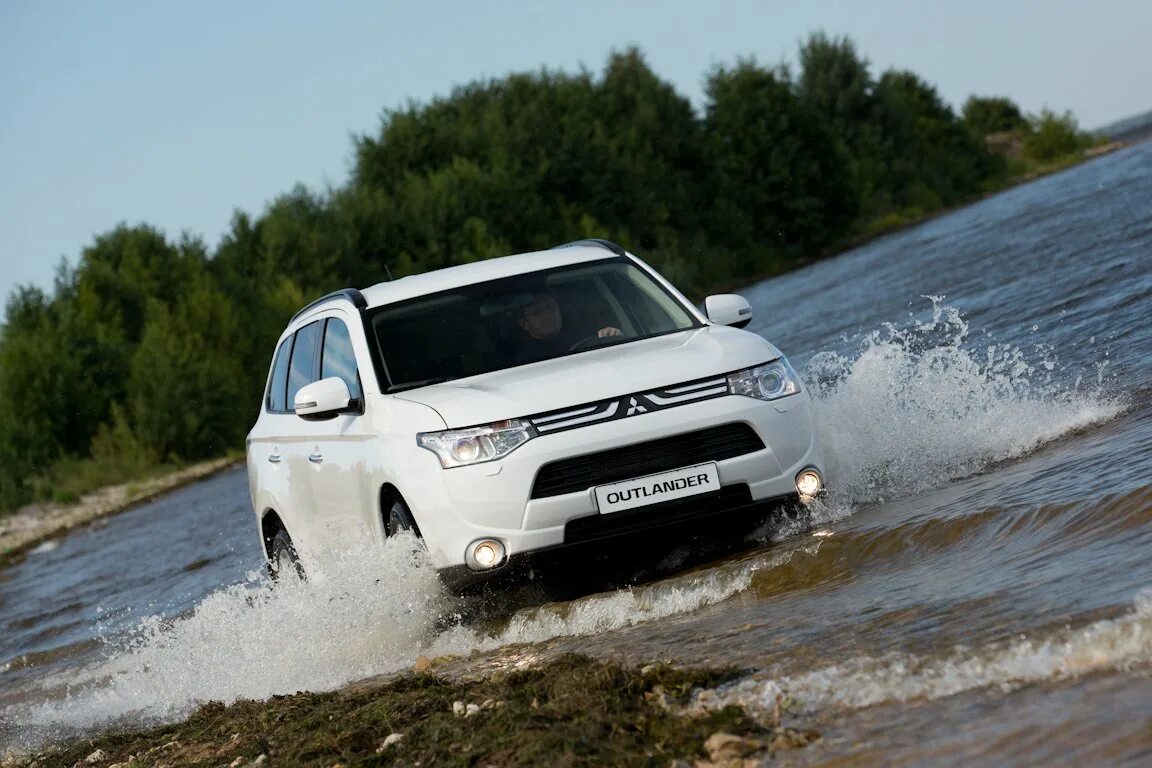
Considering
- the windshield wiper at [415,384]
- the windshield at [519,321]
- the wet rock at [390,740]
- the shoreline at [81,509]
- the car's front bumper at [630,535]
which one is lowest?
the shoreline at [81,509]

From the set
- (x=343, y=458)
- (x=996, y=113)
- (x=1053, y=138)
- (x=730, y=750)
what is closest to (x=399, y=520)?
(x=343, y=458)

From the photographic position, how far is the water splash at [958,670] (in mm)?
4691

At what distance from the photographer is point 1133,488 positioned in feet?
22.2

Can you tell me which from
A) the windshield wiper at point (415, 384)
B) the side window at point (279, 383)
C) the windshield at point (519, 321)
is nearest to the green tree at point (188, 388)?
the side window at point (279, 383)

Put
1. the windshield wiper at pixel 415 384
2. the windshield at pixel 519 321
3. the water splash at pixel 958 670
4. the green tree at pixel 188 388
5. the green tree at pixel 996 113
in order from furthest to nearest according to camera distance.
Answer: the green tree at pixel 996 113, the green tree at pixel 188 388, the windshield at pixel 519 321, the windshield wiper at pixel 415 384, the water splash at pixel 958 670

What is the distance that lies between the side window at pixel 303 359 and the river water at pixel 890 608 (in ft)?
3.85

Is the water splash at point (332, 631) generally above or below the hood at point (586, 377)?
below

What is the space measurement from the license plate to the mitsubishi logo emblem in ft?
0.93

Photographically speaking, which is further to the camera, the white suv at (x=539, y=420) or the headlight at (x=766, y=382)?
the headlight at (x=766, y=382)

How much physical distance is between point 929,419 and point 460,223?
63.0m

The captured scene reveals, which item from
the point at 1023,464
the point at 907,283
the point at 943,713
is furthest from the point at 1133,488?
the point at 907,283

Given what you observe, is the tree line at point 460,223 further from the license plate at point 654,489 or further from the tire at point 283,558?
the license plate at point 654,489

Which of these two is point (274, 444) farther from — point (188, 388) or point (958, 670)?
point (188, 388)

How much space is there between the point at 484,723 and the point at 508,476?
6.27 feet
